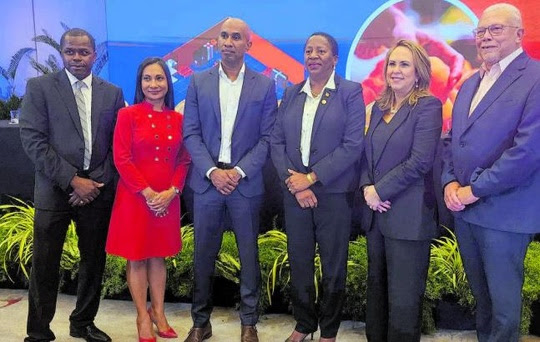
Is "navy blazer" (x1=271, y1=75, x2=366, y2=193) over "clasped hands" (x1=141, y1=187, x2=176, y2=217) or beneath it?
over

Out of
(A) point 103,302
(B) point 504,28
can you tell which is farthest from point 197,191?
(B) point 504,28

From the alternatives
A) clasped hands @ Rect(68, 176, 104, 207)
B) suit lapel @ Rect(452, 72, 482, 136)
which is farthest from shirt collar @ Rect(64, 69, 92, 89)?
suit lapel @ Rect(452, 72, 482, 136)

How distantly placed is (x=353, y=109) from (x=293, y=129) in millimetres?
325

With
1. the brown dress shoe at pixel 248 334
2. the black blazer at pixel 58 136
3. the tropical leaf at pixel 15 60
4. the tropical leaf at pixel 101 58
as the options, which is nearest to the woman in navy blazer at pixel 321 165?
the brown dress shoe at pixel 248 334

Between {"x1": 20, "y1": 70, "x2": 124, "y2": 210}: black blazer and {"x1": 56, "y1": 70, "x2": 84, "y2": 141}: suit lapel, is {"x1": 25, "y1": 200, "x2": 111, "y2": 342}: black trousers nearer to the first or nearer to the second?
{"x1": 20, "y1": 70, "x2": 124, "y2": 210}: black blazer

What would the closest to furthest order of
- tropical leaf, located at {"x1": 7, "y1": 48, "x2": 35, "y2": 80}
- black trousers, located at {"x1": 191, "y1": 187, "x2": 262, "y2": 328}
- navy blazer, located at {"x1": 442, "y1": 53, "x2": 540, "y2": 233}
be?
navy blazer, located at {"x1": 442, "y1": 53, "x2": 540, "y2": 233} → black trousers, located at {"x1": 191, "y1": 187, "x2": 262, "y2": 328} → tropical leaf, located at {"x1": 7, "y1": 48, "x2": 35, "y2": 80}

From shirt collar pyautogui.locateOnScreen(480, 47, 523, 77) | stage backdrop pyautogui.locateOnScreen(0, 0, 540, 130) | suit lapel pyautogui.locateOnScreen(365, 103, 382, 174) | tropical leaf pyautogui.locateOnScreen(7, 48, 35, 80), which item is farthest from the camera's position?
tropical leaf pyautogui.locateOnScreen(7, 48, 35, 80)

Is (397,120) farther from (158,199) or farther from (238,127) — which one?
(158,199)

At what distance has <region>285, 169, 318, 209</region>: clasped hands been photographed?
2836 mm

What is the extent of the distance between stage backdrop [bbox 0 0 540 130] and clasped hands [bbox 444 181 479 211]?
3.01 meters

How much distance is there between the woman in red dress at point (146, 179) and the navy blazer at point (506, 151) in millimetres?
1494

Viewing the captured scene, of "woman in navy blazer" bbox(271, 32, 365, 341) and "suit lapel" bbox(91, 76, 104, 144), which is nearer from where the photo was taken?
"woman in navy blazer" bbox(271, 32, 365, 341)

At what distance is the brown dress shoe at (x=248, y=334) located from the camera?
3.12 m

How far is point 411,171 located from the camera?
2512 mm
